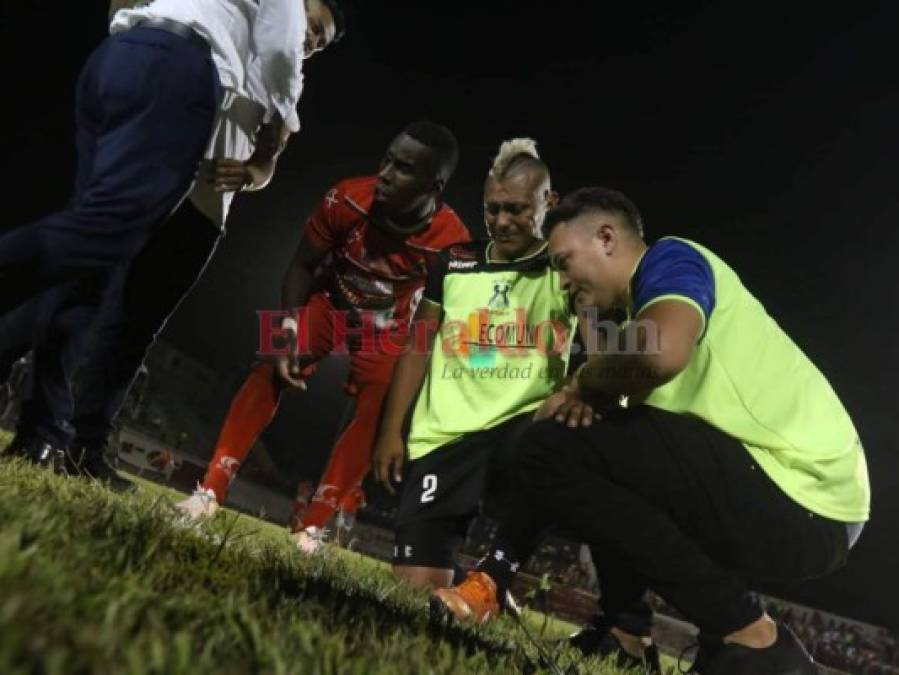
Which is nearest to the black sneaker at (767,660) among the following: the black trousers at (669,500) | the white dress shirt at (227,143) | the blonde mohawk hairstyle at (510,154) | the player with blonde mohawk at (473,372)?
the black trousers at (669,500)

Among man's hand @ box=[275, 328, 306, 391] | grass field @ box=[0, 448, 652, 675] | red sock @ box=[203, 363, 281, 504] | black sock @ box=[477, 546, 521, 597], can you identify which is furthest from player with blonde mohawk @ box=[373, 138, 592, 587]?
grass field @ box=[0, 448, 652, 675]

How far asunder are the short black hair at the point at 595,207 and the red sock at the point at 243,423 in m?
2.10

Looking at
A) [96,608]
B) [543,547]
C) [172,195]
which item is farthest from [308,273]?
[543,547]

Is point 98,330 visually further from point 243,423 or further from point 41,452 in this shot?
point 243,423

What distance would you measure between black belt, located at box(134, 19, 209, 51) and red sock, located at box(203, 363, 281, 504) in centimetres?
193

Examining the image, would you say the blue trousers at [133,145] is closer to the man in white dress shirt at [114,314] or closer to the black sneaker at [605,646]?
the man in white dress shirt at [114,314]

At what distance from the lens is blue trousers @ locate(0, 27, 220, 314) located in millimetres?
2008

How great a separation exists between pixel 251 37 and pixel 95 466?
1855 millimetres

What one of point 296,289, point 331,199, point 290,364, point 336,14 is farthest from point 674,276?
point 331,199

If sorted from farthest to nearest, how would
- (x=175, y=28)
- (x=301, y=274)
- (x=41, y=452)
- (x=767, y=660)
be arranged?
1. (x=301, y=274)
2. (x=41, y=452)
3. (x=175, y=28)
4. (x=767, y=660)

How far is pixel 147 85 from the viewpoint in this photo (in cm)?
213

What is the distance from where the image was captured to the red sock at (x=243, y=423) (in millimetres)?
3512

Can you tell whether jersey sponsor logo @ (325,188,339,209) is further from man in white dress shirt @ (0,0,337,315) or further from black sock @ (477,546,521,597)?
black sock @ (477,546,521,597)

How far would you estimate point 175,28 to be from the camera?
2238mm
